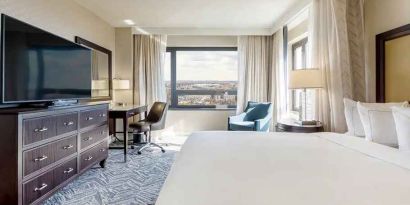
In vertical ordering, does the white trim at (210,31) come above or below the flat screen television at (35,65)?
above

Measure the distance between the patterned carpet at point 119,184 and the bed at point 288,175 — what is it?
3.79ft

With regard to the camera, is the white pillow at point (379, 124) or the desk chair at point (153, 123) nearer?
the white pillow at point (379, 124)

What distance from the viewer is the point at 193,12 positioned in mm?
4867

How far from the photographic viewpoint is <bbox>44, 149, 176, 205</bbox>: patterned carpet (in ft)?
9.18

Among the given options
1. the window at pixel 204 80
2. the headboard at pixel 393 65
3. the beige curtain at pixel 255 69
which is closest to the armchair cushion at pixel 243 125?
the beige curtain at pixel 255 69

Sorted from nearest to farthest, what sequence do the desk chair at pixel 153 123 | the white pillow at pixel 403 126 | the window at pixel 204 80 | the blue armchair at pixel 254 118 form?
the white pillow at pixel 403 126 < the desk chair at pixel 153 123 < the blue armchair at pixel 254 118 < the window at pixel 204 80

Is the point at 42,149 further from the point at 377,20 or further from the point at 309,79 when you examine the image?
the point at 377,20

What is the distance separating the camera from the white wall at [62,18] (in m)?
3.06

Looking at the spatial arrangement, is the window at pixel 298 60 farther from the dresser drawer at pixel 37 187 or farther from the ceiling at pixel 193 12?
the dresser drawer at pixel 37 187

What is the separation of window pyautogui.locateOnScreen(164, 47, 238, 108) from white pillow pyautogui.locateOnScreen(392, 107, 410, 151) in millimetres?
4777

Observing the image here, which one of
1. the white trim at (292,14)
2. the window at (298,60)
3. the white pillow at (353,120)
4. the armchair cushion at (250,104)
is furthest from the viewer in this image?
the armchair cushion at (250,104)

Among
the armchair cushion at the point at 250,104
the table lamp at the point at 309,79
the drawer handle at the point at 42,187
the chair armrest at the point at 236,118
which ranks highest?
the table lamp at the point at 309,79

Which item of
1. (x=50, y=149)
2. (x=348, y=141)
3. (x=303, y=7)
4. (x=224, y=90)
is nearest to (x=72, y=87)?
(x=50, y=149)

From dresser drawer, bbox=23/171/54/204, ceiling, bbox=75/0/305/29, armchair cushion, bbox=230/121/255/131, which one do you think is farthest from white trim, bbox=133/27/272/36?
dresser drawer, bbox=23/171/54/204
